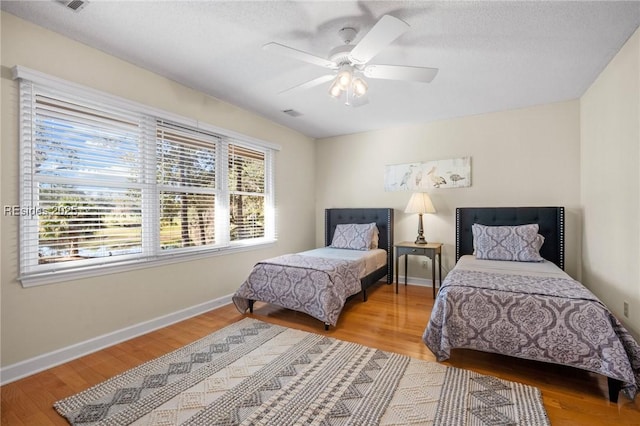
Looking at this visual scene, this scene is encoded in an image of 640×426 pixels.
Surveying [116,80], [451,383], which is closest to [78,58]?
[116,80]

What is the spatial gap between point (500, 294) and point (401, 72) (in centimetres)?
178

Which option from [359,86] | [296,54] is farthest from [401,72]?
[296,54]

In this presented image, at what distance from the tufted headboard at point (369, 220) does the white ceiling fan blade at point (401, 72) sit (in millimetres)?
2488

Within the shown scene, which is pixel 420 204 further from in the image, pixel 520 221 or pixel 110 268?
pixel 110 268

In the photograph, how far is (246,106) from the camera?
3756 millimetres

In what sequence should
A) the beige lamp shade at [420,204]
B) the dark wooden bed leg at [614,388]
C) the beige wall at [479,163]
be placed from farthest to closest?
the beige lamp shade at [420,204] → the beige wall at [479,163] → the dark wooden bed leg at [614,388]

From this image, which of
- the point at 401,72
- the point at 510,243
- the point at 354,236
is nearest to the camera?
the point at 401,72

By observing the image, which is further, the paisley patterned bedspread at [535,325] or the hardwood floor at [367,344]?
the paisley patterned bedspread at [535,325]

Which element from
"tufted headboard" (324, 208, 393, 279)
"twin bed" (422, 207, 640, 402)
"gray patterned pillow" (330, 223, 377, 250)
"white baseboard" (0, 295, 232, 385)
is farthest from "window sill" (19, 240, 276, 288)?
"twin bed" (422, 207, 640, 402)

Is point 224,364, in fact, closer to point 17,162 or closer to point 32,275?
point 32,275

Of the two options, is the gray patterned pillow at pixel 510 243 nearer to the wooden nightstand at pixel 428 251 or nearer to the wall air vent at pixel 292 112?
the wooden nightstand at pixel 428 251

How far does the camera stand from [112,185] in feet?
8.34

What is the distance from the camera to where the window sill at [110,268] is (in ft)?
6.98

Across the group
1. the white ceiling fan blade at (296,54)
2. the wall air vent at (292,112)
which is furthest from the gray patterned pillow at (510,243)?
the wall air vent at (292,112)
